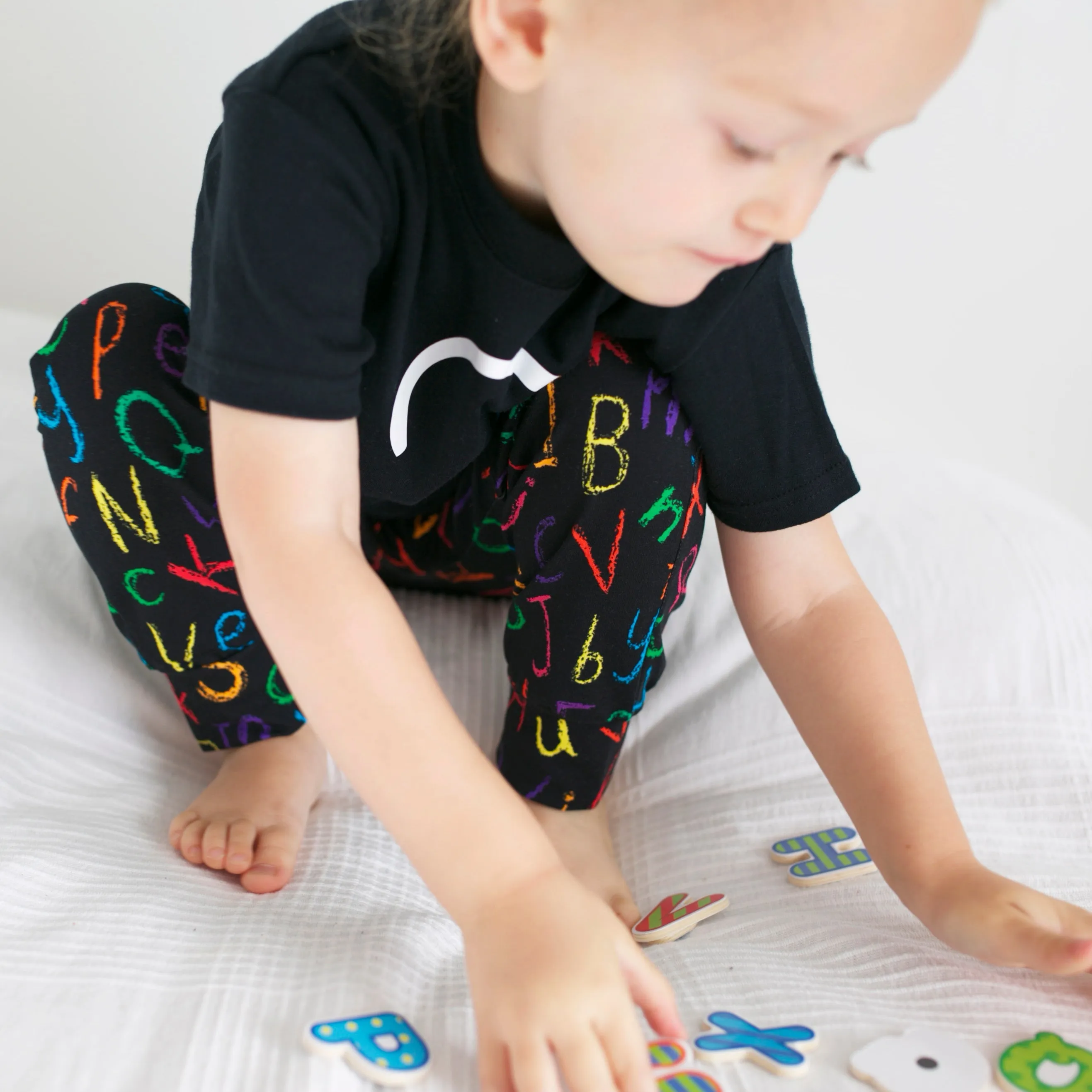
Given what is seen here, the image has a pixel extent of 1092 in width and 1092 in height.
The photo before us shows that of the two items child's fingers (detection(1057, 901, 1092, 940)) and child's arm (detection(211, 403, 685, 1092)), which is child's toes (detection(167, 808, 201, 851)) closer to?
child's arm (detection(211, 403, 685, 1092))

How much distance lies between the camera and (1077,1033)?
53 cm

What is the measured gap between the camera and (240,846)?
68 cm

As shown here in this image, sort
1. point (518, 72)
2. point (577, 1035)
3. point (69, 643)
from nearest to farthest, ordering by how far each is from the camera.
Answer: point (577, 1035)
point (518, 72)
point (69, 643)

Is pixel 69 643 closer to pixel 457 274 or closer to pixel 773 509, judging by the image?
pixel 457 274

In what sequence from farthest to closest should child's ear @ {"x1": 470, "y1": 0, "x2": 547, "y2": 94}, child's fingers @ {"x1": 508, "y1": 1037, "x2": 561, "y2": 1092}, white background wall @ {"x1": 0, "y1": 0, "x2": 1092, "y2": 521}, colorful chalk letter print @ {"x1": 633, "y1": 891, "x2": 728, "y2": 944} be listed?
white background wall @ {"x1": 0, "y1": 0, "x2": 1092, "y2": 521}, colorful chalk letter print @ {"x1": 633, "y1": 891, "x2": 728, "y2": 944}, child's ear @ {"x1": 470, "y1": 0, "x2": 547, "y2": 94}, child's fingers @ {"x1": 508, "y1": 1037, "x2": 561, "y2": 1092}

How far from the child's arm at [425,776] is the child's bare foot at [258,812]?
0.18 metres

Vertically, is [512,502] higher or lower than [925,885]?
higher

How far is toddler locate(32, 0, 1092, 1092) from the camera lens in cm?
49

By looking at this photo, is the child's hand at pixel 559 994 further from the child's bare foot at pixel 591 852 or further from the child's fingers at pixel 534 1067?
the child's bare foot at pixel 591 852

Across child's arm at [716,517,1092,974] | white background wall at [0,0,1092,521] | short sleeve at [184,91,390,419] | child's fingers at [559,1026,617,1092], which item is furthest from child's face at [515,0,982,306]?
white background wall at [0,0,1092,521]

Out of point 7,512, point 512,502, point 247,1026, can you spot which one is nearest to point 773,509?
point 512,502

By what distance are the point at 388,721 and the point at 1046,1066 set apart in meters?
0.32

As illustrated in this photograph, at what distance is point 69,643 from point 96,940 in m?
0.32

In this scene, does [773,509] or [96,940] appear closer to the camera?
[96,940]
